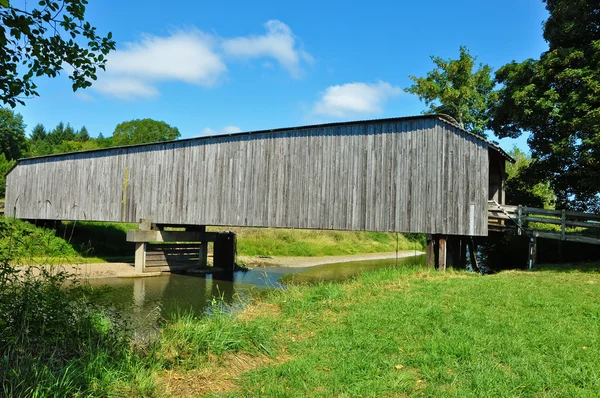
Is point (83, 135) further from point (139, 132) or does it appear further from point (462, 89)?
A: point (462, 89)

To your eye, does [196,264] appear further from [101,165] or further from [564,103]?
[564,103]

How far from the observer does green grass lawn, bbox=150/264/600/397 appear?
14.5 ft

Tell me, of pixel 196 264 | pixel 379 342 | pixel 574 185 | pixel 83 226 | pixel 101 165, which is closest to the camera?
pixel 379 342

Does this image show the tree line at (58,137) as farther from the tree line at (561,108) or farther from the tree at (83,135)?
the tree line at (561,108)

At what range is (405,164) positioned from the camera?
1378 cm

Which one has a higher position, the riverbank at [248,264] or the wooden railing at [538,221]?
the wooden railing at [538,221]

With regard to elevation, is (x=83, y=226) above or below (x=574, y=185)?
below

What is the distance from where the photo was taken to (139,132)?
68.4m

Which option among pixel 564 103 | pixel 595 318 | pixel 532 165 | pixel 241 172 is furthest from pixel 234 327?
pixel 532 165

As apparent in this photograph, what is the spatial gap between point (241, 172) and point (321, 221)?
4.17 m

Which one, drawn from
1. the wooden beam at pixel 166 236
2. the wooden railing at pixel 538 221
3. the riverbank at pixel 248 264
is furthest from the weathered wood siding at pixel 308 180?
the riverbank at pixel 248 264

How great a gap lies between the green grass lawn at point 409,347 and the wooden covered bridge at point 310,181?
4.94m

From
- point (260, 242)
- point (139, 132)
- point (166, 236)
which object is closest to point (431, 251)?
point (166, 236)

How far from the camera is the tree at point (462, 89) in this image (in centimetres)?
2628
